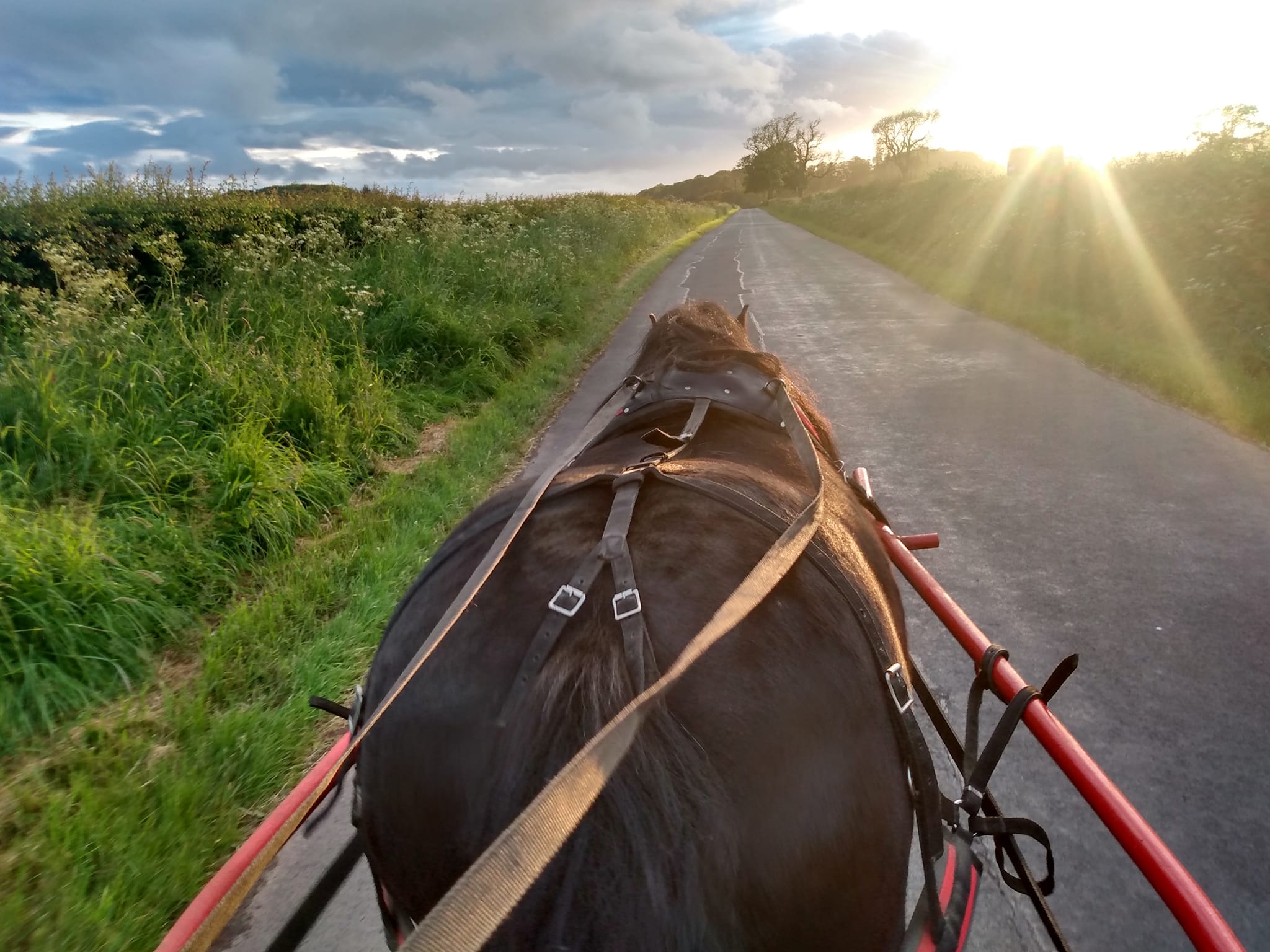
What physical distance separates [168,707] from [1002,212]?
16.3m

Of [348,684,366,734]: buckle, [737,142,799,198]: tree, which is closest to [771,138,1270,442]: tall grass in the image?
[348,684,366,734]: buckle

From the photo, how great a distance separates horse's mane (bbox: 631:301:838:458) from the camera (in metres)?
2.26

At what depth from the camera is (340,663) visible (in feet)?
10.9

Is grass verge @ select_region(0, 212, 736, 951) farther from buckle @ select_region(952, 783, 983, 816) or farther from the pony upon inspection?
buckle @ select_region(952, 783, 983, 816)

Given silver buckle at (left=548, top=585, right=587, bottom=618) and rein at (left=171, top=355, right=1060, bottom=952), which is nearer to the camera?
rein at (left=171, top=355, right=1060, bottom=952)

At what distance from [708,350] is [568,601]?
130 cm

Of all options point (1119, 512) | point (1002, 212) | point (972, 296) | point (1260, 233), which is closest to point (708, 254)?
point (1002, 212)

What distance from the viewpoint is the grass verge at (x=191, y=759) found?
2086 mm

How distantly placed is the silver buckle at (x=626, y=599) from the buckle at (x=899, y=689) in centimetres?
50

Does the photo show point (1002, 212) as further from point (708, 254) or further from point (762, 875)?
point (762, 875)

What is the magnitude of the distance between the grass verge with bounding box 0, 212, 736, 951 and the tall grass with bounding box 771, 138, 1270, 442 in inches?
259

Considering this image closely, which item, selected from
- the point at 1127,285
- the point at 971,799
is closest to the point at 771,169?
the point at 1127,285

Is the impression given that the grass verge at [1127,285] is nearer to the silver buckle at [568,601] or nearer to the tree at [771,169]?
the silver buckle at [568,601]

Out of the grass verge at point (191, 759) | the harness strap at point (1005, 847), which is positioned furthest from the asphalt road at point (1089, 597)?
the harness strap at point (1005, 847)
